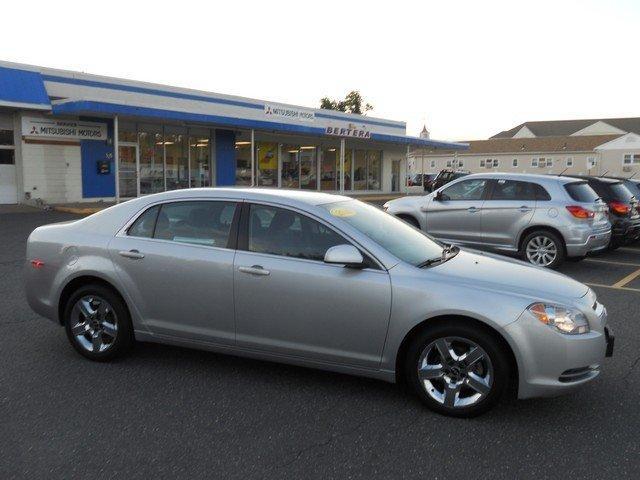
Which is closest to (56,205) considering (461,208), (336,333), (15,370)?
(461,208)

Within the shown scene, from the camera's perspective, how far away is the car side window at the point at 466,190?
10.6 metres

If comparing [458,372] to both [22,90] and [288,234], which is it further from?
[22,90]

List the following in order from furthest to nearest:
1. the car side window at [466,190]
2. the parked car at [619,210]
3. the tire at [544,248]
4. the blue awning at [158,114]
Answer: the blue awning at [158,114], the parked car at [619,210], the car side window at [466,190], the tire at [544,248]

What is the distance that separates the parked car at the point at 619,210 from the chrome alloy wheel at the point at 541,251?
198 cm

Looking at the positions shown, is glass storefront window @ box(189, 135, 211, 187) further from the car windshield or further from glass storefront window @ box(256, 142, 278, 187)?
the car windshield

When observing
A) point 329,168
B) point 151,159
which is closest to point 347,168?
point 329,168

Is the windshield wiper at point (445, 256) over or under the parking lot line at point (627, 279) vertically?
over

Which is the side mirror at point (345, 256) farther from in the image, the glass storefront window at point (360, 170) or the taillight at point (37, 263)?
the glass storefront window at point (360, 170)

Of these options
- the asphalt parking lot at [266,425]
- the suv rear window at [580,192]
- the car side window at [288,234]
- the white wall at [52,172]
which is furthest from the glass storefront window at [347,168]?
the car side window at [288,234]

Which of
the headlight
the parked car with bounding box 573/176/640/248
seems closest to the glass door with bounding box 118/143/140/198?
the parked car with bounding box 573/176/640/248

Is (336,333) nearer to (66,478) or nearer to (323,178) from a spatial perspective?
(66,478)

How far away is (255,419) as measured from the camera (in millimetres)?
3910

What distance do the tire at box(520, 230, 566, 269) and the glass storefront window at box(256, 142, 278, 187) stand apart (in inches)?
788

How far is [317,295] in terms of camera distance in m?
4.18
